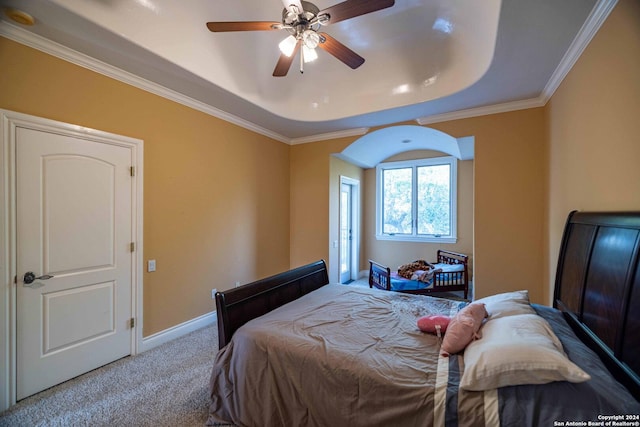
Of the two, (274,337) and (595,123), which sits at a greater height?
(595,123)

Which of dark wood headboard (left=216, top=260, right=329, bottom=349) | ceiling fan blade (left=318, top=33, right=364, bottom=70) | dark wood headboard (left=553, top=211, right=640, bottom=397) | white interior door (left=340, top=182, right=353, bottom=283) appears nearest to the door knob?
dark wood headboard (left=216, top=260, right=329, bottom=349)

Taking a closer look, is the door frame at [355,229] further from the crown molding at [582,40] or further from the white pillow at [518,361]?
the white pillow at [518,361]

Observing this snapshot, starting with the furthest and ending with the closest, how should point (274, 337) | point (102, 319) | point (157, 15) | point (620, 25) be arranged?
1. point (102, 319)
2. point (157, 15)
3. point (274, 337)
4. point (620, 25)

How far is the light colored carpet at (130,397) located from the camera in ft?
5.93

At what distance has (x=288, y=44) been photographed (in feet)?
6.63

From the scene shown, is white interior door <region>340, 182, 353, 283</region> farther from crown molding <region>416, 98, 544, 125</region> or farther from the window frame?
crown molding <region>416, 98, 544, 125</region>

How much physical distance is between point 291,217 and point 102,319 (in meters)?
2.93

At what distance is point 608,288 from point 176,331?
11.9 feet

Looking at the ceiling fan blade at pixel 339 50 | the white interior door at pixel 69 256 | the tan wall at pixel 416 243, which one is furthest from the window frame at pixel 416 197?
the white interior door at pixel 69 256

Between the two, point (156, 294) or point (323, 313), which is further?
point (156, 294)

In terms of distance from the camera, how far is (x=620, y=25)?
1.50 meters

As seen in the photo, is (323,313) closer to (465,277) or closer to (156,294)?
(156,294)

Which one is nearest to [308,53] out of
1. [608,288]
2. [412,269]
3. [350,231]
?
[608,288]

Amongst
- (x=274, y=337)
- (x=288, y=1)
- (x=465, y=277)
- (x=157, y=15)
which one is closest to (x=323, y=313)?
(x=274, y=337)
